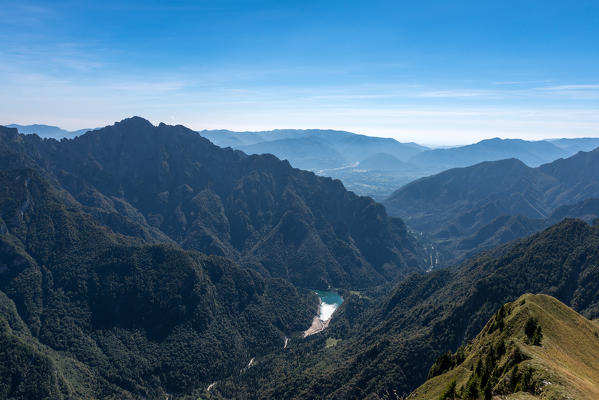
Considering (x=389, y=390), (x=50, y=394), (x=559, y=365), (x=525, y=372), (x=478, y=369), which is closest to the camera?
(x=525, y=372)

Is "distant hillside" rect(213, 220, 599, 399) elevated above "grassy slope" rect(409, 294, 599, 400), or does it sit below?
below

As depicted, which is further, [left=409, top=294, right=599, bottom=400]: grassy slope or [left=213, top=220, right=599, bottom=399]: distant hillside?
[left=213, top=220, right=599, bottom=399]: distant hillside

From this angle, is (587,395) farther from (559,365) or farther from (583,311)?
(583,311)

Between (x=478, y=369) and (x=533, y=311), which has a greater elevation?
(x=533, y=311)

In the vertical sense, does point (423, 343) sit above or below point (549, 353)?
below

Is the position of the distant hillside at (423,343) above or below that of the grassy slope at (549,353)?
below

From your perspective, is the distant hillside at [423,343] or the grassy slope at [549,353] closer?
the grassy slope at [549,353]

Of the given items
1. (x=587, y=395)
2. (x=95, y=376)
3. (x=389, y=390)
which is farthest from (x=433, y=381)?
(x=95, y=376)

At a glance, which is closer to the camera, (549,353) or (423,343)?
(549,353)
